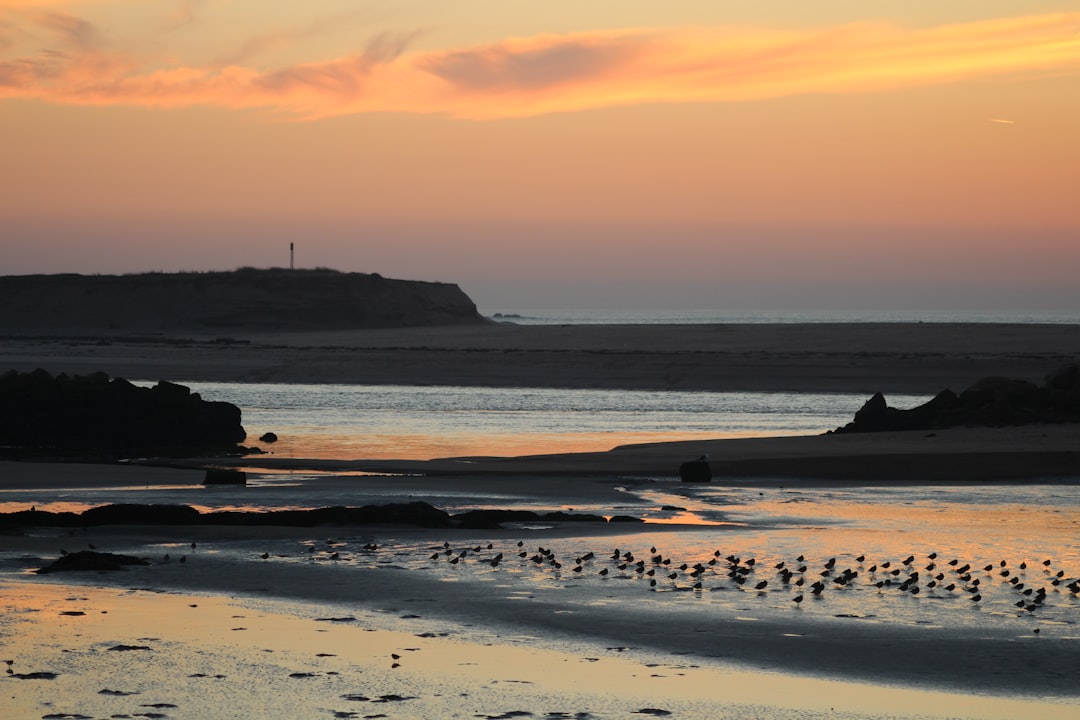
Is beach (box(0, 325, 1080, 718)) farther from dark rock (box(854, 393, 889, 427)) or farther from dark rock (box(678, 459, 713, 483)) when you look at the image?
dark rock (box(854, 393, 889, 427))

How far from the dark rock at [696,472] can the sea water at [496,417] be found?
586 centimetres

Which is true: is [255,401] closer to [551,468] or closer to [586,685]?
[551,468]

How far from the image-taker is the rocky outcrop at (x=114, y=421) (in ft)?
93.1

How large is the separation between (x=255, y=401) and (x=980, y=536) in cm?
3097

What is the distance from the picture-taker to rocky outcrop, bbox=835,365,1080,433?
29281 mm

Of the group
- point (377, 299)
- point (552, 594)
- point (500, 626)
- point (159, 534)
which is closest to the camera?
point (500, 626)

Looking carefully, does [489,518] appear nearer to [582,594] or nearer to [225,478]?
[582,594]

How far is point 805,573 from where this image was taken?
12672 mm

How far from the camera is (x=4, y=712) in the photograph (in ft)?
25.4

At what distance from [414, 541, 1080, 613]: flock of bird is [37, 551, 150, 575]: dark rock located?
295cm

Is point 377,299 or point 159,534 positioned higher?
point 377,299

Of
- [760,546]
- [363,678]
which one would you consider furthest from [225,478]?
[363,678]

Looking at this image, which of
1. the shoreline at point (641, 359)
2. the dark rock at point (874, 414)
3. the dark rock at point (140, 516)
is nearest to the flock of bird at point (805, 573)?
the dark rock at point (140, 516)

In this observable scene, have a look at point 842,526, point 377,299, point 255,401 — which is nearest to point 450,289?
point 377,299
